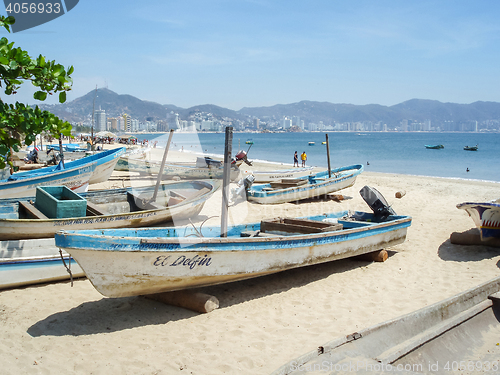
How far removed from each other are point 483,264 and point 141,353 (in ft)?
23.7

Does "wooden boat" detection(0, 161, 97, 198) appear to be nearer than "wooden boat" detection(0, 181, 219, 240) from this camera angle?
No

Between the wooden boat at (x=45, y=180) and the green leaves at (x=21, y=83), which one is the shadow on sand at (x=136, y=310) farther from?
the wooden boat at (x=45, y=180)

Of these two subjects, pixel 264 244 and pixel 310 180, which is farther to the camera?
pixel 310 180

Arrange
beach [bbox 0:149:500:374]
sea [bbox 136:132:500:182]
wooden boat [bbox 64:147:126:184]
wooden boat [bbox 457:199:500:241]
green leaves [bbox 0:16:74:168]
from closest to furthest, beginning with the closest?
green leaves [bbox 0:16:74:168]
beach [bbox 0:149:500:374]
wooden boat [bbox 457:199:500:241]
wooden boat [bbox 64:147:126:184]
sea [bbox 136:132:500:182]

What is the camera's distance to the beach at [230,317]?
172 inches

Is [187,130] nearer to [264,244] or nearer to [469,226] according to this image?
[264,244]

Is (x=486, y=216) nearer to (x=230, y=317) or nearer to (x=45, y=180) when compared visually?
(x=230, y=317)

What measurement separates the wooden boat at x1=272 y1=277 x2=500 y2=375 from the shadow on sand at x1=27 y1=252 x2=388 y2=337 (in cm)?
244

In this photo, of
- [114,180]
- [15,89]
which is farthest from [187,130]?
[114,180]

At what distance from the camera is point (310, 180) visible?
1580 centimetres

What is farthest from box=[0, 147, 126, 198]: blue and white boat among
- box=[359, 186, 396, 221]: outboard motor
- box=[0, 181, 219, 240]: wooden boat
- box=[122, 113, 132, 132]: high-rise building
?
box=[122, 113, 132, 132]: high-rise building

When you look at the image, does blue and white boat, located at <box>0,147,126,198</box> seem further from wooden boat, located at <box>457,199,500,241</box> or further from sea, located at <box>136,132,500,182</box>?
wooden boat, located at <box>457,199,500,241</box>

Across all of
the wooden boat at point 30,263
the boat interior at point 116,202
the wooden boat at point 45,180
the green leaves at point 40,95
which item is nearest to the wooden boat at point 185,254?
the wooden boat at point 30,263

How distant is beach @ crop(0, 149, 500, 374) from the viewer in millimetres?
4379
